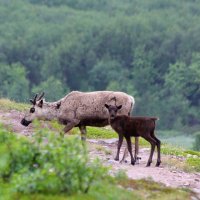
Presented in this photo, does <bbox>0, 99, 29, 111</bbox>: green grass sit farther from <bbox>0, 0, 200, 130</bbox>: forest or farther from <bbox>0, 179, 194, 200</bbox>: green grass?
<bbox>0, 0, 200, 130</bbox>: forest

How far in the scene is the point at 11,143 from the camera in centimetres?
1711

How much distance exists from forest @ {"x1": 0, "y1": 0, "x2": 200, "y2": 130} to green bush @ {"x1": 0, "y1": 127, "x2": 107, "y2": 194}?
86.9 metres

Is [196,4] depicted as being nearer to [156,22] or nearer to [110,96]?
[156,22]

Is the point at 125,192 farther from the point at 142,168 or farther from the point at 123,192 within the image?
the point at 142,168

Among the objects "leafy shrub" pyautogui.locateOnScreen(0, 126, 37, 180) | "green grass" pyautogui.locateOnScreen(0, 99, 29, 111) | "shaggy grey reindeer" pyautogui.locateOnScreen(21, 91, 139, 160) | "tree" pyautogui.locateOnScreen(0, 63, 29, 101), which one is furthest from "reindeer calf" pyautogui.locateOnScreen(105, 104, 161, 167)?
"tree" pyautogui.locateOnScreen(0, 63, 29, 101)

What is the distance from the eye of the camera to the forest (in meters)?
122

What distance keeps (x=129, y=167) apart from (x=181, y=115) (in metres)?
98.2

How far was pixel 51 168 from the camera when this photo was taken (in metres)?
17.0

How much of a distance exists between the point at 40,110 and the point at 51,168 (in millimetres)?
9230

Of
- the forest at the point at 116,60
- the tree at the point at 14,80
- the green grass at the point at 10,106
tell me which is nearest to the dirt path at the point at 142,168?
the green grass at the point at 10,106

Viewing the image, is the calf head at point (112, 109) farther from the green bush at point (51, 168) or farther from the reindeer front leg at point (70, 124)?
the green bush at point (51, 168)

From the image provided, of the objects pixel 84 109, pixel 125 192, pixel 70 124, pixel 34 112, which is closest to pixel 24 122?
pixel 34 112

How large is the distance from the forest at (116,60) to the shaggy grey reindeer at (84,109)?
78546mm

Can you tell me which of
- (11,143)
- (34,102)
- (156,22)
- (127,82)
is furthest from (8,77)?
(11,143)
